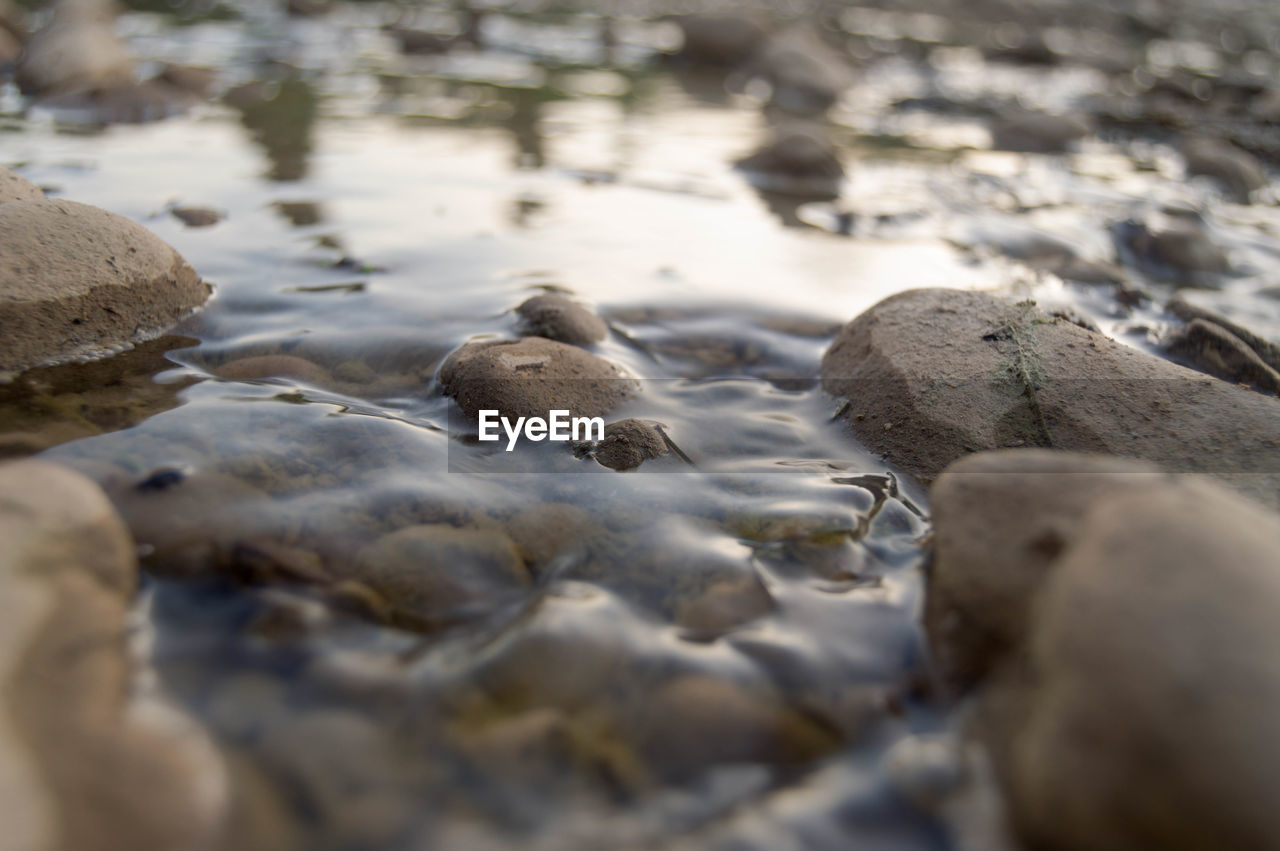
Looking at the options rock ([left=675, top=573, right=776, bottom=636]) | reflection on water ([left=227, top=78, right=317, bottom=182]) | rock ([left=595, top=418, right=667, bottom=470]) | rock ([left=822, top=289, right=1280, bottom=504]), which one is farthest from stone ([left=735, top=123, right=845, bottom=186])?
rock ([left=675, top=573, right=776, bottom=636])

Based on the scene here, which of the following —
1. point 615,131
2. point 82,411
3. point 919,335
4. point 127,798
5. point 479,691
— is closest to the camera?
point 127,798

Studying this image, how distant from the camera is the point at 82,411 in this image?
2338 millimetres

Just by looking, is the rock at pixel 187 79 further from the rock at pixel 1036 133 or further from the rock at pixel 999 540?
the rock at pixel 999 540

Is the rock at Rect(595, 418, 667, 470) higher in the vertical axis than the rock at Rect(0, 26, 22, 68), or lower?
lower

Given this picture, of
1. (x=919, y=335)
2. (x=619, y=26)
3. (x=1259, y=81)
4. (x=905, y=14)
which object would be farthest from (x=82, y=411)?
(x=905, y=14)

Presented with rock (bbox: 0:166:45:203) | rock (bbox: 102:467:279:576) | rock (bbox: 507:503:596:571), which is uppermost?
rock (bbox: 0:166:45:203)

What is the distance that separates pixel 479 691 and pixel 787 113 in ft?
22.0

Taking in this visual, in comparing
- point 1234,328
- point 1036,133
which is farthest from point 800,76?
point 1234,328

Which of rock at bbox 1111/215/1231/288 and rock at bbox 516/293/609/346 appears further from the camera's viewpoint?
rock at bbox 1111/215/1231/288

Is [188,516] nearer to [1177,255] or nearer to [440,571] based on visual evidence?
[440,571]

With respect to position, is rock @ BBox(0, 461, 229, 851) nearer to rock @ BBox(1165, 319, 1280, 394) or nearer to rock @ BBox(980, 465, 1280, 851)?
rock @ BBox(980, 465, 1280, 851)

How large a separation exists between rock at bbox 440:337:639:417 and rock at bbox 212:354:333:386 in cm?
39

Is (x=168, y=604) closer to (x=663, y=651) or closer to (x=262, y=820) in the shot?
(x=262, y=820)

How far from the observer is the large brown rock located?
124cm
